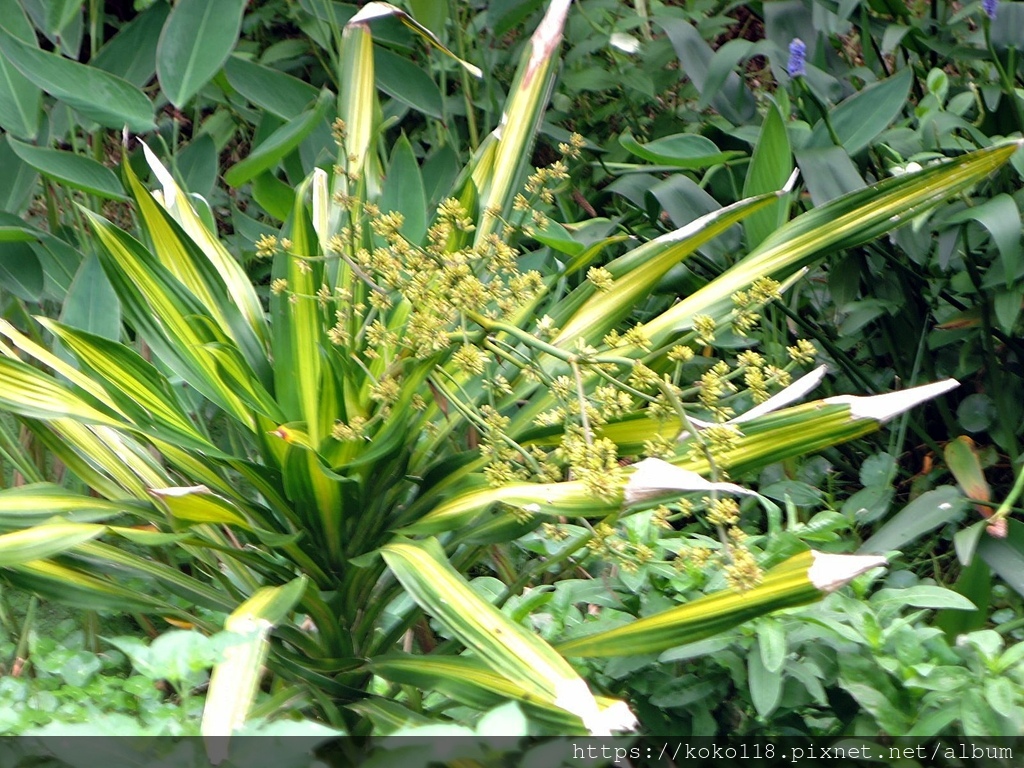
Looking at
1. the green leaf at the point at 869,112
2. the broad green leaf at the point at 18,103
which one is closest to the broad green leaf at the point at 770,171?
the green leaf at the point at 869,112

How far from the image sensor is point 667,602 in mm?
1022

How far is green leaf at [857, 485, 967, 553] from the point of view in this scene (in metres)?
1.29

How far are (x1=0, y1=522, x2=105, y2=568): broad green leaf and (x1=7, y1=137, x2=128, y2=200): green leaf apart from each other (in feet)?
1.78

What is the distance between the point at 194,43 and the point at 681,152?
667 millimetres

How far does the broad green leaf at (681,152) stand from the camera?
140 centimetres

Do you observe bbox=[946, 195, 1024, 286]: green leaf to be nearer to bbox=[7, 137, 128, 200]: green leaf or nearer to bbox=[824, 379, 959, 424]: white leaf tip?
bbox=[824, 379, 959, 424]: white leaf tip

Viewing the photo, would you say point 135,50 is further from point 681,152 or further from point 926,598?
point 926,598

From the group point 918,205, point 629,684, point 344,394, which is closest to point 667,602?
point 629,684

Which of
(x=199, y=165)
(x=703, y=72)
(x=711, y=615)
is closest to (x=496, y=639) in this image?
(x=711, y=615)

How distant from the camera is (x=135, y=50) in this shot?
4.88 feet

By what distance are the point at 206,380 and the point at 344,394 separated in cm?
15

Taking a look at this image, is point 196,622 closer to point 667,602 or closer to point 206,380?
point 206,380

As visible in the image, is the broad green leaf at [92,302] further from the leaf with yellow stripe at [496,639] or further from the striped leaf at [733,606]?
the striped leaf at [733,606]

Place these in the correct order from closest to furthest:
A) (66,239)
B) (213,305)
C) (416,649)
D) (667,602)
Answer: (667,602)
(213,305)
(416,649)
(66,239)
